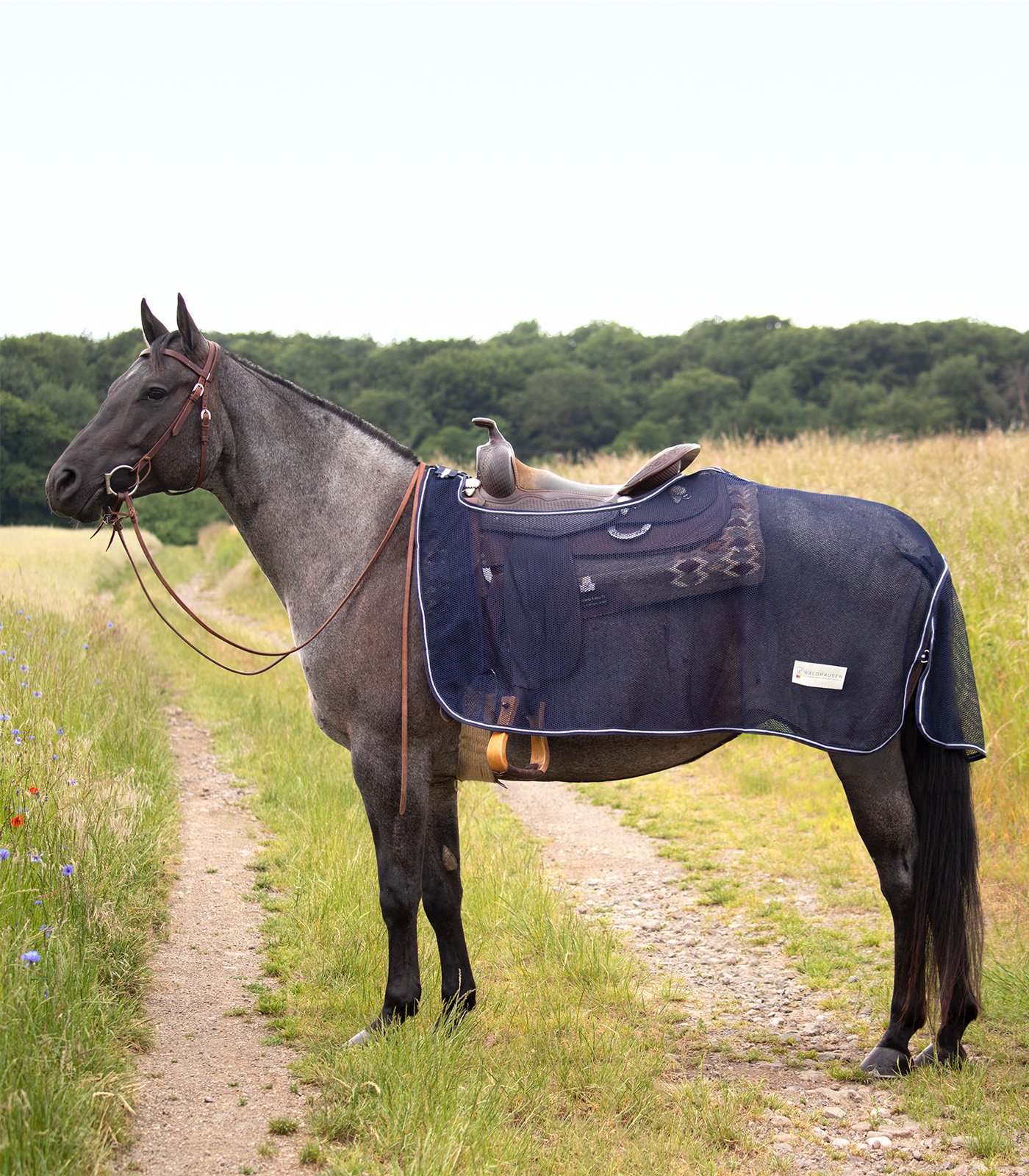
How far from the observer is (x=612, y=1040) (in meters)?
3.22

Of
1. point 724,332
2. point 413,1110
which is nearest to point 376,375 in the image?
point 724,332

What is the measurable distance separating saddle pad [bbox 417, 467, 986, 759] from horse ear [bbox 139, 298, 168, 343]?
1.31 m

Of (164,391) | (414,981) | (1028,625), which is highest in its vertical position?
(164,391)

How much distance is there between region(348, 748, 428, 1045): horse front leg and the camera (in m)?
3.08

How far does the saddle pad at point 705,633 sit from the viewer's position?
3080 mm

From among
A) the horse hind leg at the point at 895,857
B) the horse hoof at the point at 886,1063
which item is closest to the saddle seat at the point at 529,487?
the horse hind leg at the point at 895,857

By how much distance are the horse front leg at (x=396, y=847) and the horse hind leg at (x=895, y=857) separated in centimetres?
148

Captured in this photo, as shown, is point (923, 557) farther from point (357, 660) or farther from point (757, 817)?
point (757, 817)

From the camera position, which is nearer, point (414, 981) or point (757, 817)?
point (414, 981)

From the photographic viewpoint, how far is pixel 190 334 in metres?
3.23

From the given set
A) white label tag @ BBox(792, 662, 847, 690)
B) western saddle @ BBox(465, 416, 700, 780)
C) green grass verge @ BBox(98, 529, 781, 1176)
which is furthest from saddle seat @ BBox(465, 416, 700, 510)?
green grass verge @ BBox(98, 529, 781, 1176)

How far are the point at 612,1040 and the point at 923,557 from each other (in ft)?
6.65

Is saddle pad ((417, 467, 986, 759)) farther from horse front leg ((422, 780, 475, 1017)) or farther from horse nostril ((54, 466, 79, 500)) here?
horse nostril ((54, 466, 79, 500))

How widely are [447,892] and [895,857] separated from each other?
1.63 m
